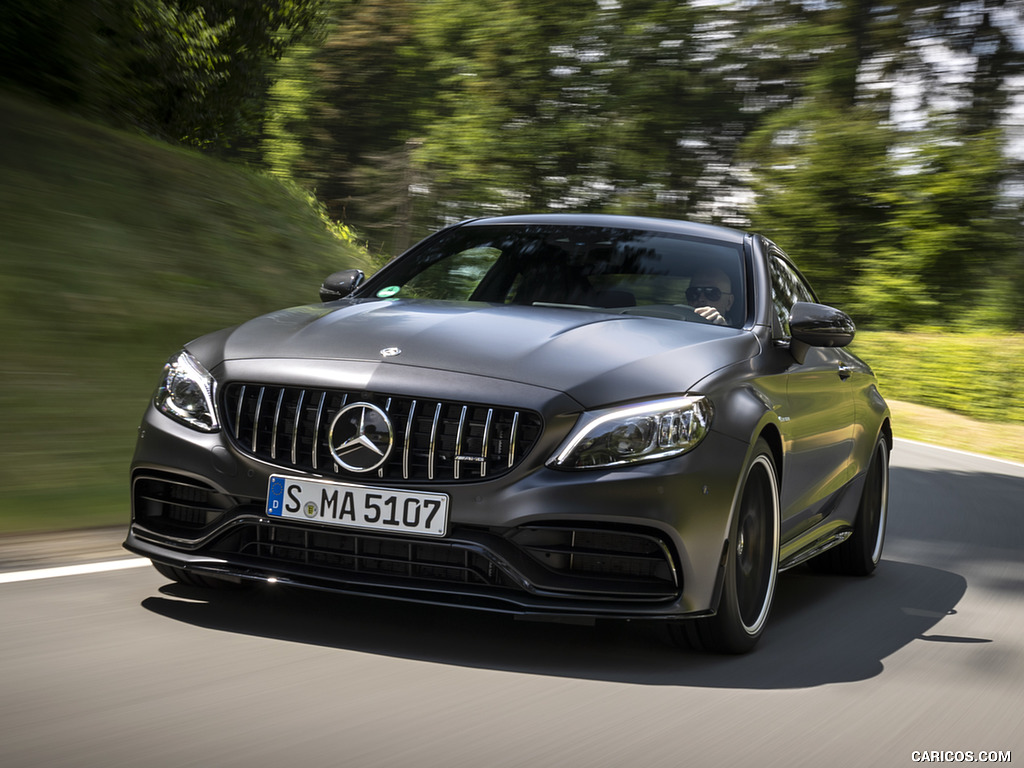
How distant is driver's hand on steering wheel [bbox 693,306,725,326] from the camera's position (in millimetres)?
5125

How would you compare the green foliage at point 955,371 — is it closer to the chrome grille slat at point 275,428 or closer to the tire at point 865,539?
the tire at point 865,539

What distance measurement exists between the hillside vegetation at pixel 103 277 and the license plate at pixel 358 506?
→ 7.87 feet

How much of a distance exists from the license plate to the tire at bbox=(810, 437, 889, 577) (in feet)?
10.2

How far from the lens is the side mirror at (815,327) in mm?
5133

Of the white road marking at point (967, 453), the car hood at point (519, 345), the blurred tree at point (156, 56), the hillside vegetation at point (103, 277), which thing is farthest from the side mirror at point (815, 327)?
the white road marking at point (967, 453)

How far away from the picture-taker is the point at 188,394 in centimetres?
434

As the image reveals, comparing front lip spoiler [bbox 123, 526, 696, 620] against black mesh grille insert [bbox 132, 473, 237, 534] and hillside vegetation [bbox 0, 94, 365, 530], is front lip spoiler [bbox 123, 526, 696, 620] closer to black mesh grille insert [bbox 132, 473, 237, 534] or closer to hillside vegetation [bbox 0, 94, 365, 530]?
black mesh grille insert [bbox 132, 473, 237, 534]

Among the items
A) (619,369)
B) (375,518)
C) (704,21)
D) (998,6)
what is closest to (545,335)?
(619,369)

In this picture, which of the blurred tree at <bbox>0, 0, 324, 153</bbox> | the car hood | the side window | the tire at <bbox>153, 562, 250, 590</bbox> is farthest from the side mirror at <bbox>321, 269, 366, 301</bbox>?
the blurred tree at <bbox>0, 0, 324, 153</bbox>

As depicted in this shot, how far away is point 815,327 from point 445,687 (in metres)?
2.21

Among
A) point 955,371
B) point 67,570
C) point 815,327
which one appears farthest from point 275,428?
point 955,371

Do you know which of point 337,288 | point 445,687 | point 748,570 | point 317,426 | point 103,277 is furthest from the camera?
point 103,277

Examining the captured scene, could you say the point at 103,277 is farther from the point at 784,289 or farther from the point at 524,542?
the point at 524,542

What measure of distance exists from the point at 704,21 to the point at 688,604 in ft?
115
